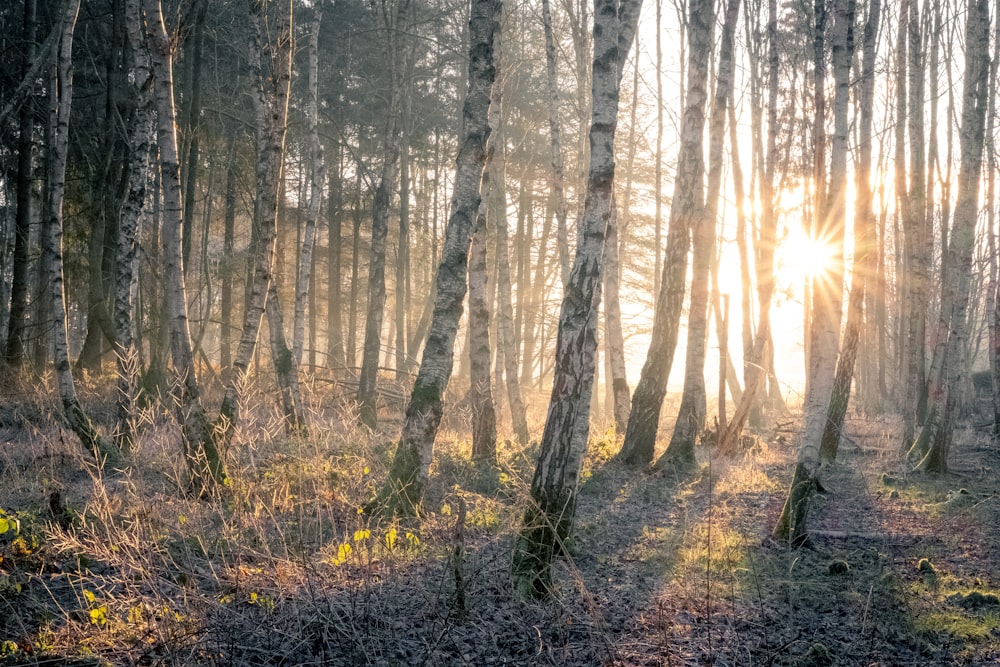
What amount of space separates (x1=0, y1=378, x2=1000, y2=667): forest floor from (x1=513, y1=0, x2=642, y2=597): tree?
25 cm

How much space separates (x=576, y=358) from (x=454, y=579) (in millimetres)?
1803

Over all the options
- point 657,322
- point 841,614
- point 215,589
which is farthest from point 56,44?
point 841,614

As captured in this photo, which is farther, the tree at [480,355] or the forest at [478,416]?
the tree at [480,355]

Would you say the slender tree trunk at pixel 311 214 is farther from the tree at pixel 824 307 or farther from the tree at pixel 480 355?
the tree at pixel 824 307

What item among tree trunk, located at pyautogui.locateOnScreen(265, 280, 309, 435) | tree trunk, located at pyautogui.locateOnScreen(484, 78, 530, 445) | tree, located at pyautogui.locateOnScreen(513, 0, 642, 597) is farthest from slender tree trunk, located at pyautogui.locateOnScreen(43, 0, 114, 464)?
tree trunk, located at pyautogui.locateOnScreen(484, 78, 530, 445)

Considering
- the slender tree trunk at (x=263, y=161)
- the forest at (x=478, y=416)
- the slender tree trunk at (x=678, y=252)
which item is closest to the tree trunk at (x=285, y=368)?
the forest at (x=478, y=416)

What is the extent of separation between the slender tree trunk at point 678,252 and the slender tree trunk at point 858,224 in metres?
2.19

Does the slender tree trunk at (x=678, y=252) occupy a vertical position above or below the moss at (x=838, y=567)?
above

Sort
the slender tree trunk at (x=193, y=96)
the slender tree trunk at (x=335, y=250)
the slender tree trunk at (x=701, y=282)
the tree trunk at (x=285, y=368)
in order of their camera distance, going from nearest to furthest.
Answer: the tree trunk at (x=285, y=368), the slender tree trunk at (x=701, y=282), the slender tree trunk at (x=193, y=96), the slender tree trunk at (x=335, y=250)

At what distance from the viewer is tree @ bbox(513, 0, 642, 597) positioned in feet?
15.9

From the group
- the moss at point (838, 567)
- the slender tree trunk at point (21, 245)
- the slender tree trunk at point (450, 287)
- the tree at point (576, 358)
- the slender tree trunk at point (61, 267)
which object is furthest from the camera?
the slender tree trunk at point (21, 245)

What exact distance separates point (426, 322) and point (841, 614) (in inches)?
707

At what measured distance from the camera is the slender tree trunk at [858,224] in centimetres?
664

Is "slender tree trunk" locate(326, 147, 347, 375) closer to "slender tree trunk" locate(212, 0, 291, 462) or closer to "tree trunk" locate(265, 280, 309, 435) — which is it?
"tree trunk" locate(265, 280, 309, 435)
